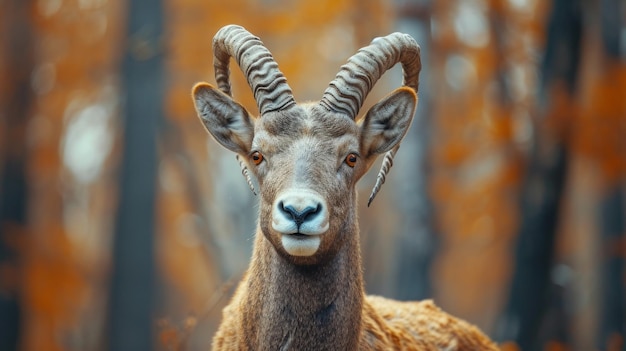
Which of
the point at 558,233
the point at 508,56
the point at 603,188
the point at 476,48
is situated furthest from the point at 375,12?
the point at 558,233

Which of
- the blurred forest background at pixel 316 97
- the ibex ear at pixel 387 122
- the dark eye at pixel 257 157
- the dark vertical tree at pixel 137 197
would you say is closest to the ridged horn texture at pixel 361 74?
the ibex ear at pixel 387 122

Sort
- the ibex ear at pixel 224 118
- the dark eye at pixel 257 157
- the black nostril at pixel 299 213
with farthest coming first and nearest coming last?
the ibex ear at pixel 224 118 → the dark eye at pixel 257 157 → the black nostril at pixel 299 213

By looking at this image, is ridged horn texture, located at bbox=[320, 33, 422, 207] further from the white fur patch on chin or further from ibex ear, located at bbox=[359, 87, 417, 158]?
the white fur patch on chin

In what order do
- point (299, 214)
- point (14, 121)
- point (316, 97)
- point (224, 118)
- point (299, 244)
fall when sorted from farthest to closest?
1. point (316, 97)
2. point (14, 121)
3. point (224, 118)
4. point (299, 244)
5. point (299, 214)

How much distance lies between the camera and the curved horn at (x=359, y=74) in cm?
620

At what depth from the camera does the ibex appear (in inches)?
225

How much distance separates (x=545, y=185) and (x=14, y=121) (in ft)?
35.3

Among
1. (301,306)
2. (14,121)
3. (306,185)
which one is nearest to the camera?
(306,185)

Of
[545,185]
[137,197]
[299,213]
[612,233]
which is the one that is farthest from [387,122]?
[612,233]

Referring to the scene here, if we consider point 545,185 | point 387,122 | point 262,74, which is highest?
point 545,185

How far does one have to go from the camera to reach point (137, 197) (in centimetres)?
1455

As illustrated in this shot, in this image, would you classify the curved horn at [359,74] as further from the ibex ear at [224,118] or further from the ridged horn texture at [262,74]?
the ibex ear at [224,118]

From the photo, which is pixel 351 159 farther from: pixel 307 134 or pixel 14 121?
pixel 14 121

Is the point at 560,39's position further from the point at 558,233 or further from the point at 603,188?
the point at 603,188
